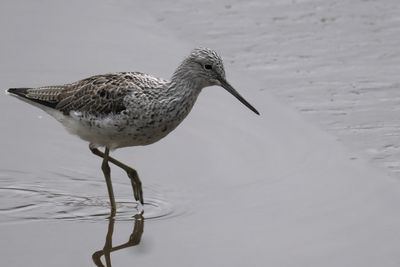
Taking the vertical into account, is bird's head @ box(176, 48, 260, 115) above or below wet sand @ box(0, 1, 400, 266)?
above

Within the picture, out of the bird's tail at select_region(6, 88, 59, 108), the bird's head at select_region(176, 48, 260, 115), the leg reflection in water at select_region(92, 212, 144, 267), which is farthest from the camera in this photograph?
the bird's tail at select_region(6, 88, 59, 108)

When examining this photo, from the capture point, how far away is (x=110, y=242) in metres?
7.96

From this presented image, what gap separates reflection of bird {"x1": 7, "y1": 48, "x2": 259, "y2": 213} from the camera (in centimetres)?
841

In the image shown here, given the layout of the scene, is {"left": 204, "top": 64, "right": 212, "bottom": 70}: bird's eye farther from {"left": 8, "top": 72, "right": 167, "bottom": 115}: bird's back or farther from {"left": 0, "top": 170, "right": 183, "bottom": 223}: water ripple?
{"left": 0, "top": 170, "right": 183, "bottom": 223}: water ripple

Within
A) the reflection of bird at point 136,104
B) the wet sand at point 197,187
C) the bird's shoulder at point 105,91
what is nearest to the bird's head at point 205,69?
the reflection of bird at point 136,104

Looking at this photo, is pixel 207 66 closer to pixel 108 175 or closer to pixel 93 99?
pixel 93 99

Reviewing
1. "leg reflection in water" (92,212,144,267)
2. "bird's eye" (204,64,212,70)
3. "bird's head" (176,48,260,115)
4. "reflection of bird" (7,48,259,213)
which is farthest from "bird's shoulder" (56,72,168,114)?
"leg reflection in water" (92,212,144,267)

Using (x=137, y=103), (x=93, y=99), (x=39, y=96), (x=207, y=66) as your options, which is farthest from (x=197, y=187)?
(x=39, y=96)

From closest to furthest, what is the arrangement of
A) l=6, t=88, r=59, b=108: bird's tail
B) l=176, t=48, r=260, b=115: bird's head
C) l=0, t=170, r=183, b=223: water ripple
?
l=0, t=170, r=183, b=223: water ripple < l=176, t=48, r=260, b=115: bird's head < l=6, t=88, r=59, b=108: bird's tail

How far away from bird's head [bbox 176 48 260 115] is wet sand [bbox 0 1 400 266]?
91 cm

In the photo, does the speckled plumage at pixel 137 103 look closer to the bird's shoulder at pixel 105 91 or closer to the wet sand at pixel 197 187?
the bird's shoulder at pixel 105 91

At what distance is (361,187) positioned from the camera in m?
8.78

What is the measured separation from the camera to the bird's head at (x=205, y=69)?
27.9 ft

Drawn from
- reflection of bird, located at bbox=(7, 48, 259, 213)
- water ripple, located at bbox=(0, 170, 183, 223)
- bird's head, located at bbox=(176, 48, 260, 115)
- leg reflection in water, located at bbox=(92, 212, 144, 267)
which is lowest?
leg reflection in water, located at bbox=(92, 212, 144, 267)
